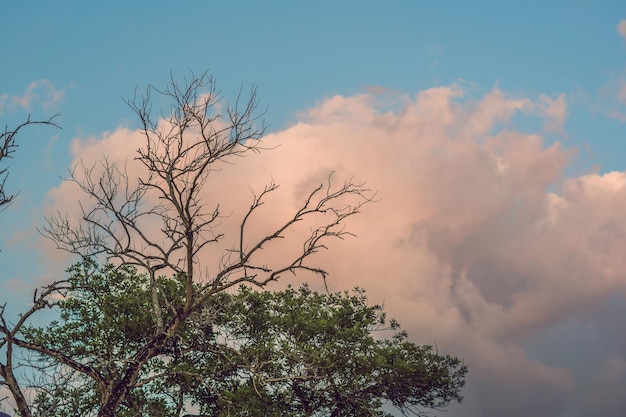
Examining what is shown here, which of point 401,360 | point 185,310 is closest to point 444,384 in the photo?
point 401,360

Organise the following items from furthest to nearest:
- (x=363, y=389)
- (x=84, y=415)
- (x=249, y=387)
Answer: (x=363, y=389) → (x=249, y=387) → (x=84, y=415)

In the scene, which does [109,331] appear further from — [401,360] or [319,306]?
[401,360]

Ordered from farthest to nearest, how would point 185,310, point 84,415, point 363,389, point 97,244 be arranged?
point 363,389 → point 84,415 → point 97,244 → point 185,310

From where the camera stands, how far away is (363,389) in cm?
2594

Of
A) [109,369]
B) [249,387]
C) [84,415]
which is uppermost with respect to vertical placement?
[249,387]

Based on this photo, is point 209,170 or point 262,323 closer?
point 209,170

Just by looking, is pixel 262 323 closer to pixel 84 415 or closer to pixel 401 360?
A: pixel 401 360

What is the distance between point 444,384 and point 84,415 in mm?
13359

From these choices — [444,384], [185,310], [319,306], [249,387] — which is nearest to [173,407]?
[249,387]

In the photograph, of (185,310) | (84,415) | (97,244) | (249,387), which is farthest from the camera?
(249,387)

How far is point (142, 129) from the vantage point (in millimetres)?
14148

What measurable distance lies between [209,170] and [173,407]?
13625 mm

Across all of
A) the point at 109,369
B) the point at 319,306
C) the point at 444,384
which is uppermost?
the point at 319,306

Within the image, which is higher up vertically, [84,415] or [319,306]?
[319,306]
